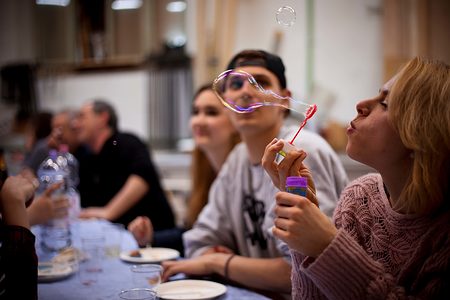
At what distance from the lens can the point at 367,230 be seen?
4.26 ft

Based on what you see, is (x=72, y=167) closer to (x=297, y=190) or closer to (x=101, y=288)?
(x=101, y=288)

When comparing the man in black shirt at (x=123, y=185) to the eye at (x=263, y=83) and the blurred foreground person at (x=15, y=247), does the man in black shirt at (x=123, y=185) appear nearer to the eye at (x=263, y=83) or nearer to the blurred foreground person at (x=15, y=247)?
the eye at (x=263, y=83)

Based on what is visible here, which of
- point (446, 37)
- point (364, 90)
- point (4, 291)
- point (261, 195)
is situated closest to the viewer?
point (4, 291)

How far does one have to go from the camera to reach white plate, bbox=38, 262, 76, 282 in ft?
5.62

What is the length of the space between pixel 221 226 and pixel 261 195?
284 mm

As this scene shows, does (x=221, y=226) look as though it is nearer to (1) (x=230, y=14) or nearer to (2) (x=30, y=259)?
(2) (x=30, y=259)

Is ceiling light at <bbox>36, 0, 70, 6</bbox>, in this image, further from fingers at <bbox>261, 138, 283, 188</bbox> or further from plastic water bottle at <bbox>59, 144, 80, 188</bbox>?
fingers at <bbox>261, 138, 283, 188</bbox>

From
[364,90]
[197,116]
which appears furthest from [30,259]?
[364,90]

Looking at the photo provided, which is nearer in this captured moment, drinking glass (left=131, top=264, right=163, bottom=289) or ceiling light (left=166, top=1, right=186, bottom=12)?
drinking glass (left=131, top=264, right=163, bottom=289)

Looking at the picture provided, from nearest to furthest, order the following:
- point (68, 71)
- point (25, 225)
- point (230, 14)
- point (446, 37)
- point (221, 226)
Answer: point (25, 225)
point (221, 226)
point (446, 37)
point (230, 14)
point (68, 71)

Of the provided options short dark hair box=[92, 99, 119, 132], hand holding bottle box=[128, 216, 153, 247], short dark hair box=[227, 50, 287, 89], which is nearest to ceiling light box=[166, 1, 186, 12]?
short dark hair box=[92, 99, 119, 132]

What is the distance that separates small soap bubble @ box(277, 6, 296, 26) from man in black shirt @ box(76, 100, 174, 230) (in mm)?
2220

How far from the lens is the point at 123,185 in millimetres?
3617

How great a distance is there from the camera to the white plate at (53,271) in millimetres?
1713
